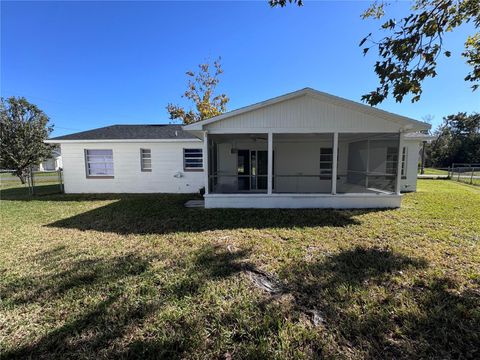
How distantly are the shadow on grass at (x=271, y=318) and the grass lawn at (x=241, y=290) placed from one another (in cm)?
1

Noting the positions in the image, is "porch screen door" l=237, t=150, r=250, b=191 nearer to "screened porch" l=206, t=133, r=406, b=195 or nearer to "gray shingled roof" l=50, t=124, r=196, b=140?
"screened porch" l=206, t=133, r=406, b=195

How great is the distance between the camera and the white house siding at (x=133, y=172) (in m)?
11.9

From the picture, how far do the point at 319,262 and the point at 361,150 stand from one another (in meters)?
8.44

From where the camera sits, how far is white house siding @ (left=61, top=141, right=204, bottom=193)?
1191 centimetres

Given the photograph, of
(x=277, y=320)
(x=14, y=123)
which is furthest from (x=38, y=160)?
(x=277, y=320)

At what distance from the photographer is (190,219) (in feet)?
22.7

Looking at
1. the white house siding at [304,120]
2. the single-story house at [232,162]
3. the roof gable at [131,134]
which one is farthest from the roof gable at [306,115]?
the roof gable at [131,134]

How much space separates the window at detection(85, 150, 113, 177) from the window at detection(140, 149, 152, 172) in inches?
64.5

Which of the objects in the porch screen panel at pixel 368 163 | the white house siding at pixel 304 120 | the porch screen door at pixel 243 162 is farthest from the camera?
the porch screen door at pixel 243 162

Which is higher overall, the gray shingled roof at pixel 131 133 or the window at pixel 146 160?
the gray shingled roof at pixel 131 133

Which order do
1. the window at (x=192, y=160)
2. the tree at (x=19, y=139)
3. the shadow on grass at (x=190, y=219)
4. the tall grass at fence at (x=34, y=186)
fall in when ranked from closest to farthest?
the shadow on grass at (x=190, y=219), the window at (x=192, y=160), the tall grass at fence at (x=34, y=186), the tree at (x=19, y=139)

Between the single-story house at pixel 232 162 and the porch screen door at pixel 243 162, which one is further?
the porch screen door at pixel 243 162

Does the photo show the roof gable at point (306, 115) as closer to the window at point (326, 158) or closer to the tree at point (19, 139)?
the window at point (326, 158)

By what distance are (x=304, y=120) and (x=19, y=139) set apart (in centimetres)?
1967
